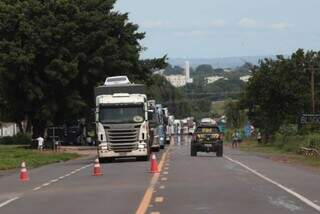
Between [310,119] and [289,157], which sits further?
[310,119]

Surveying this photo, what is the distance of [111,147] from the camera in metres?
38.5

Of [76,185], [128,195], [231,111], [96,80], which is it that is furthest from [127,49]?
[231,111]

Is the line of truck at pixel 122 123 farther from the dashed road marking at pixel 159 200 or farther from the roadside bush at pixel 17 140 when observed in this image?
the roadside bush at pixel 17 140

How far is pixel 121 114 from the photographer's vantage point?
38.2m

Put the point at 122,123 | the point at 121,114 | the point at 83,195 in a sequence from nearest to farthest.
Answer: the point at 83,195 → the point at 122,123 → the point at 121,114

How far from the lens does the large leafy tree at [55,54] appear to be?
5959cm

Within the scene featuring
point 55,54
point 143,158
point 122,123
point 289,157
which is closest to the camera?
point 122,123

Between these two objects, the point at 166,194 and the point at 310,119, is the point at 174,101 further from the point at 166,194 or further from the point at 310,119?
the point at 166,194

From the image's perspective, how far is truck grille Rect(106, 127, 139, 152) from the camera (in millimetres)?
38094

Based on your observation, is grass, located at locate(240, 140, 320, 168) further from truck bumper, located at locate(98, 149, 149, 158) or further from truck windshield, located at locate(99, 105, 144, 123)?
truck windshield, located at locate(99, 105, 144, 123)

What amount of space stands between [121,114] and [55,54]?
23.6 metres

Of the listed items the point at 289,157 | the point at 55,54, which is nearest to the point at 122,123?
the point at 289,157

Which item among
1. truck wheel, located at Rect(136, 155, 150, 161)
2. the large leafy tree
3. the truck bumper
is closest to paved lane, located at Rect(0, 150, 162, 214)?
the truck bumper

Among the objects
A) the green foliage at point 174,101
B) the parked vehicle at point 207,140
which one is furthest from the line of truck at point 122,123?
the green foliage at point 174,101
